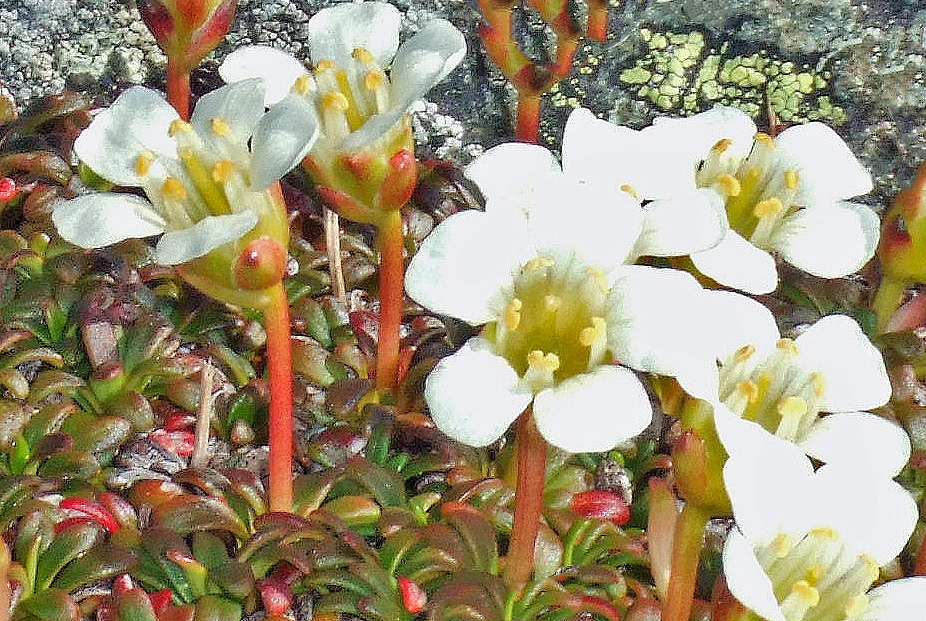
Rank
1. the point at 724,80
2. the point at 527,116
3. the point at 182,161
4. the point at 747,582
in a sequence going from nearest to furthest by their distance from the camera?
the point at 747,582 < the point at 182,161 < the point at 527,116 < the point at 724,80

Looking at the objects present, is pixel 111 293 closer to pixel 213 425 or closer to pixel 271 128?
pixel 213 425

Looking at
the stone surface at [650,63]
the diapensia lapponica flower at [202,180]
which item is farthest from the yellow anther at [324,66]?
the stone surface at [650,63]

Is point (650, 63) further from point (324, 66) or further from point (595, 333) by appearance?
point (595, 333)

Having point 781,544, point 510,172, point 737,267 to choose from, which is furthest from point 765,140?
point 781,544

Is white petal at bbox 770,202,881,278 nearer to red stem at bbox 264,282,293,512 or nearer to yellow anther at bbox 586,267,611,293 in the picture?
yellow anther at bbox 586,267,611,293

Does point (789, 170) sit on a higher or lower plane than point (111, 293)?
higher

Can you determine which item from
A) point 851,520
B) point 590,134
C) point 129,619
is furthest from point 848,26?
point 129,619
